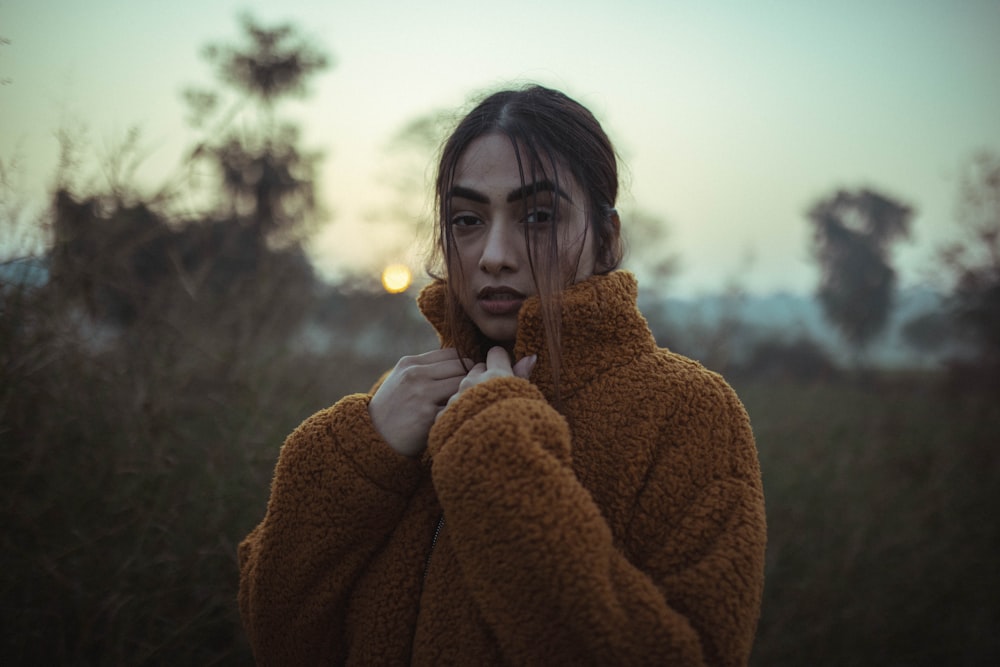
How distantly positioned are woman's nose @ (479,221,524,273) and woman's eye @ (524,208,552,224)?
4 centimetres

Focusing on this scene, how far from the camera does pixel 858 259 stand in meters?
11.6

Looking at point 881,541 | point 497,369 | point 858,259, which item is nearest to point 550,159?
point 497,369

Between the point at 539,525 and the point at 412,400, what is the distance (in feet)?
1.41

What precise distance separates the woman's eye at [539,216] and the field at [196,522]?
5.98ft

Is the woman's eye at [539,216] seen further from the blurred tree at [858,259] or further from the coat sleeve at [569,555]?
the blurred tree at [858,259]

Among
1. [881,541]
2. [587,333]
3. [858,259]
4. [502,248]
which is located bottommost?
[881,541]

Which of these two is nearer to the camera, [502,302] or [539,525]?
[539,525]

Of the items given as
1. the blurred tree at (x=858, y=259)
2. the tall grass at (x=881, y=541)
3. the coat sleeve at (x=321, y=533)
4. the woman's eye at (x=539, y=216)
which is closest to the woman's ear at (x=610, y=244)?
the woman's eye at (x=539, y=216)

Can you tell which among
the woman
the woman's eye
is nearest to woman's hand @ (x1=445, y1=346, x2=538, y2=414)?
the woman

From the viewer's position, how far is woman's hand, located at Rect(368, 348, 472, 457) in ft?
3.87

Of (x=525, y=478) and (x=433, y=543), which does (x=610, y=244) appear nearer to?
(x=525, y=478)

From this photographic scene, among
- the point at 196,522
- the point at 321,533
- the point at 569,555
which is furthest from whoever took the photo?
the point at 196,522

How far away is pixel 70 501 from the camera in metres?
2.06

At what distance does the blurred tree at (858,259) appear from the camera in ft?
29.0
